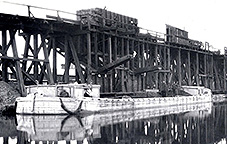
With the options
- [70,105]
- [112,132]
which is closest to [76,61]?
[70,105]

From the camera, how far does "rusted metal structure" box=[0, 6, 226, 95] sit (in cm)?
2530

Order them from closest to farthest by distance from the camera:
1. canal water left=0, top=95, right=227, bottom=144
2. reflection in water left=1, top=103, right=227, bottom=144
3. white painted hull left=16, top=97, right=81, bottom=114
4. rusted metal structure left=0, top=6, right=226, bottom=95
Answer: canal water left=0, top=95, right=227, bottom=144 < reflection in water left=1, top=103, right=227, bottom=144 < white painted hull left=16, top=97, right=81, bottom=114 < rusted metal structure left=0, top=6, right=226, bottom=95

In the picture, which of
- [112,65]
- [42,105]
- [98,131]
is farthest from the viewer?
[112,65]

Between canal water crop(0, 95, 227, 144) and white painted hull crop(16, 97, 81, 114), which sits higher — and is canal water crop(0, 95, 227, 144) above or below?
below

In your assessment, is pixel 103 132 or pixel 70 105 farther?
pixel 70 105

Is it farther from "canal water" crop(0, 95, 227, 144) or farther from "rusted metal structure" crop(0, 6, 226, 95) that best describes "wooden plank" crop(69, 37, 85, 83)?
"canal water" crop(0, 95, 227, 144)

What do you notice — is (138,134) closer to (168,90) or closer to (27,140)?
(27,140)

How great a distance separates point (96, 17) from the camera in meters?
30.1

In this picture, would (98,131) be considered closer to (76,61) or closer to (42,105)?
(42,105)

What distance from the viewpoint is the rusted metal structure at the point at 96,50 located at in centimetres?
2530

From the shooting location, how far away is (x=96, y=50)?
96.5ft

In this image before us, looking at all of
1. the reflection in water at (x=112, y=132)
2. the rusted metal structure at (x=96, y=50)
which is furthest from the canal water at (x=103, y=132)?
the rusted metal structure at (x=96, y=50)

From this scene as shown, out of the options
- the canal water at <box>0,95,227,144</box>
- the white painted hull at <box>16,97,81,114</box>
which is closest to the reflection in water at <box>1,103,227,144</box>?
the canal water at <box>0,95,227,144</box>

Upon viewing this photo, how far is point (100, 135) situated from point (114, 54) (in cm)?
1752
